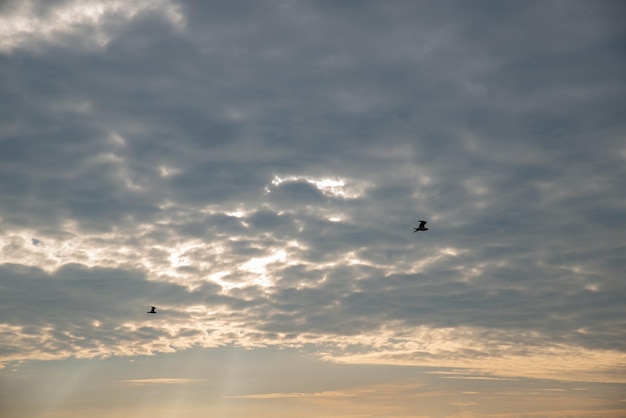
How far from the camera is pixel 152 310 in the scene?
118 metres

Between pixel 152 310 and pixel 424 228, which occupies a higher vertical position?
pixel 424 228

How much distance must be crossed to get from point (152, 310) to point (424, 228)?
8646 centimetres

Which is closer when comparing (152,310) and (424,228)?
(424,228)

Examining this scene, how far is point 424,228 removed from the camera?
93.1 m
